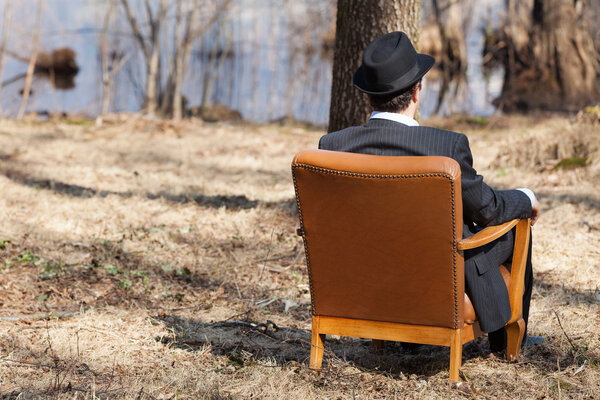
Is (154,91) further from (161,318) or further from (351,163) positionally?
(351,163)

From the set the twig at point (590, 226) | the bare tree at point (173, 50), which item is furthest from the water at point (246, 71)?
the twig at point (590, 226)

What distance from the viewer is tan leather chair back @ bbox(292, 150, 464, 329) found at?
2.54 metres

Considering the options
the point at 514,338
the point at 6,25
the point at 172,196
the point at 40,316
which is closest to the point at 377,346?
the point at 514,338

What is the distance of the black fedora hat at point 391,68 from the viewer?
107 inches

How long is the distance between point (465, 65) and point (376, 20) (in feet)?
52.0

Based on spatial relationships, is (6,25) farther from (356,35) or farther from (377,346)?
(377,346)

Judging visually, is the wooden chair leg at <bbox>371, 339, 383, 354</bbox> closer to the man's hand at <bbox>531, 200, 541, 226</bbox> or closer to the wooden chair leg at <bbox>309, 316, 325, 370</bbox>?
the wooden chair leg at <bbox>309, 316, 325, 370</bbox>

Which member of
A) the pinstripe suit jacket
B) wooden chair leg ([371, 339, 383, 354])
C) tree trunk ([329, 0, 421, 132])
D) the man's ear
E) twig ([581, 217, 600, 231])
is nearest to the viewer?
the pinstripe suit jacket

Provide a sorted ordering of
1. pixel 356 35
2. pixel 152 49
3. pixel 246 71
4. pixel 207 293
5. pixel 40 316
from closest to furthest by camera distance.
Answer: pixel 40 316, pixel 207 293, pixel 356 35, pixel 152 49, pixel 246 71

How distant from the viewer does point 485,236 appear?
2697 millimetres

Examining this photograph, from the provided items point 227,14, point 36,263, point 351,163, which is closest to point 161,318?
point 36,263

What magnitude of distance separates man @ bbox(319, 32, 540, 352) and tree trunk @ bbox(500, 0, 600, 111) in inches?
420

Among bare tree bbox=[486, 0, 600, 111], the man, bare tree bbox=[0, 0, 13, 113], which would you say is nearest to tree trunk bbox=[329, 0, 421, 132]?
the man

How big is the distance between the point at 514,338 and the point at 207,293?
2188 millimetres
